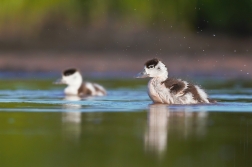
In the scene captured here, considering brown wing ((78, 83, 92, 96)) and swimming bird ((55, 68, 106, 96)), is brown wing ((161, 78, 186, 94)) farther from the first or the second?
brown wing ((78, 83, 92, 96))

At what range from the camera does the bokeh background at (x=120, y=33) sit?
65.9ft

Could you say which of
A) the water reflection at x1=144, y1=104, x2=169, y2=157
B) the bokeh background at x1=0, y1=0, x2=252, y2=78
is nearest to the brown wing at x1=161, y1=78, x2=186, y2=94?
the water reflection at x1=144, y1=104, x2=169, y2=157

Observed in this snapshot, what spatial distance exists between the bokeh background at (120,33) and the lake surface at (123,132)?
7388mm

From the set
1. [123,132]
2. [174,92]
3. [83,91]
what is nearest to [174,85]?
[174,92]

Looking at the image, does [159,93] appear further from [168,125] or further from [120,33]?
[120,33]

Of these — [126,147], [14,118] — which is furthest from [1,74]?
[126,147]

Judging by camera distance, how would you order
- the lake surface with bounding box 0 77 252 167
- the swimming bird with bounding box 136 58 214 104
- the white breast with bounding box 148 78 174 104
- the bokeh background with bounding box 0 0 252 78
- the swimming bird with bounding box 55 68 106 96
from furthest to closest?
1. the bokeh background with bounding box 0 0 252 78
2. the swimming bird with bounding box 55 68 106 96
3. the white breast with bounding box 148 78 174 104
4. the swimming bird with bounding box 136 58 214 104
5. the lake surface with bounding box 0 77 252 167

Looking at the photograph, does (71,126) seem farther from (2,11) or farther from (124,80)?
(2,11)

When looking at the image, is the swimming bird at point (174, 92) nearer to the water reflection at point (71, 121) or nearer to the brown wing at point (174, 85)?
the brown wing at point (174, 85)

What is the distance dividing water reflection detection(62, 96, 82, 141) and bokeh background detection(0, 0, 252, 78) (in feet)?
28.0

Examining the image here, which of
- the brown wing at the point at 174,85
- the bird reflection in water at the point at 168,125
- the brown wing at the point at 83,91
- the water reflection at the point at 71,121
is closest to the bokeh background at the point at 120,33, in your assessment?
the brown wing at the point at 83,91

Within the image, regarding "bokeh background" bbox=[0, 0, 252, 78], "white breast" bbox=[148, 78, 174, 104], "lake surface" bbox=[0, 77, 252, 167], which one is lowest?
"lake surface" bbox=[0, 77, 252, 167]

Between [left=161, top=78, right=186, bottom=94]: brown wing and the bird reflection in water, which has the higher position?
[left=161, top=78, right=186, bottom=94]: brown wing

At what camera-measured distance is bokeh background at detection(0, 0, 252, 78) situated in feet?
65.9
